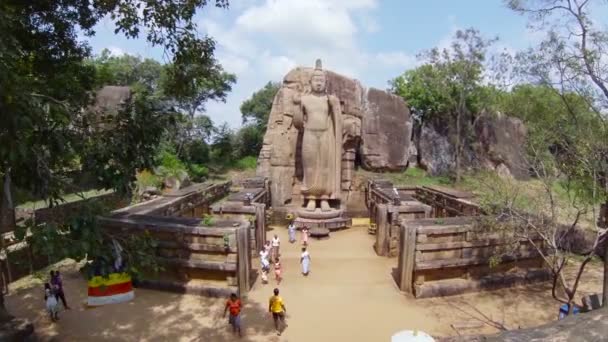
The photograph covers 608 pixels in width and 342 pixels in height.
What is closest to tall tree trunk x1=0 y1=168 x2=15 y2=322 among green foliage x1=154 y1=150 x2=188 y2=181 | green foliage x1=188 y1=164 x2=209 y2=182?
Answer: green foliage x1=154 y1=150 x2=188 y2=181

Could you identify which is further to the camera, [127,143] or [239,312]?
[239,312]

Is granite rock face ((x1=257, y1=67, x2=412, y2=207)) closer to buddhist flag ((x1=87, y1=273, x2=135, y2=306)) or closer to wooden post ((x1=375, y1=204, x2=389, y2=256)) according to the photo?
wooden post ((x1=375, y1=204, x2=389, y2=256))

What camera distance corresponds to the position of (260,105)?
122ft

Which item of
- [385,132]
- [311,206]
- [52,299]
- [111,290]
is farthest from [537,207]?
[385,132]

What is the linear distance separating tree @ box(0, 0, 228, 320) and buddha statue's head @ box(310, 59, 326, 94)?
8371 mm

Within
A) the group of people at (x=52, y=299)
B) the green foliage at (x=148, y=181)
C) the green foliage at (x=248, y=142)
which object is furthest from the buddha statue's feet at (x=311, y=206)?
the green foliage at (x=248, y=142)

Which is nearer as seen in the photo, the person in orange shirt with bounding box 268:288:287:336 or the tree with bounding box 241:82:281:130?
the person in orange shirt with bounding box 268:288:287:336

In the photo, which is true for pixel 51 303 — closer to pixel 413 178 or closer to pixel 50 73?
pixel 50 73

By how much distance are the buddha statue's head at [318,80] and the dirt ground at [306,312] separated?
25.1ft

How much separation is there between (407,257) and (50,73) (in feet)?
26.8

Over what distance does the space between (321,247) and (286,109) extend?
270 inches

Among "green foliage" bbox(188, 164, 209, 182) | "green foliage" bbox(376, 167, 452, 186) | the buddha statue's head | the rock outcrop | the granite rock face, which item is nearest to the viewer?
the buddha statue's head

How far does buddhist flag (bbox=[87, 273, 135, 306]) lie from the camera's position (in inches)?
317

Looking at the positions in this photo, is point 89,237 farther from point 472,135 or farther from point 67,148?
point 472,135
